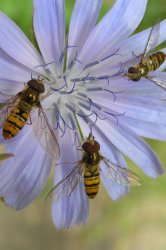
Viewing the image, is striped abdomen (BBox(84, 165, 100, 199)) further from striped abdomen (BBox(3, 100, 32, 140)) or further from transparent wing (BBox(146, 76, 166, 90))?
transparent wing (BBox(146, 76, 166, 90))

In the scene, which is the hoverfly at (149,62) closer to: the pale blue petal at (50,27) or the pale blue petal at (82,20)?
the pale blue petal at (82,20)

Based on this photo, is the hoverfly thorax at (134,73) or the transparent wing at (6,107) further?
the hoverfly thorax at (134,73)

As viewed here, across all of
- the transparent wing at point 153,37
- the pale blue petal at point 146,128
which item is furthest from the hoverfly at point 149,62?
the pale blue petal at point 146,128

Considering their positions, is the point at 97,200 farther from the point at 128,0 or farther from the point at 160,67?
the point at 128,0

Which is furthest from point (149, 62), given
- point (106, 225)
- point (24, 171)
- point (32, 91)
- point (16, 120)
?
point (106, 225)

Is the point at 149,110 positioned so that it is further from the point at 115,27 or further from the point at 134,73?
the point at 115,27

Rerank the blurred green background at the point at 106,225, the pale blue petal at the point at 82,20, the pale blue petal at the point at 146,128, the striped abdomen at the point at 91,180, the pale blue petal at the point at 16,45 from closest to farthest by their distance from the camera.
Result: the pale blue petal at the point at 16,45 < the pale blue petal at the point at 82,20 < the striped abdomen at the point at 91,180 < the pale blue petal at the point at 146,128 < the blurred green background at the point at 106,225
